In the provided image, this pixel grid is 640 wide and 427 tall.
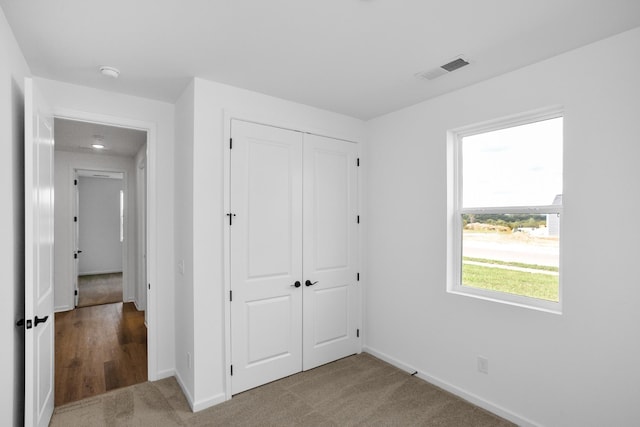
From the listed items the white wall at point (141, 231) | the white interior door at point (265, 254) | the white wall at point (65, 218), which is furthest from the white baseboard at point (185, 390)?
the white wall at point (65, 218)

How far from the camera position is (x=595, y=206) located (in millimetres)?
2059

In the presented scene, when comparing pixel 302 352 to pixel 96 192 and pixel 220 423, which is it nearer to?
pixel 220 423

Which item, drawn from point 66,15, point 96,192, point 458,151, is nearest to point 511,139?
point 458,151

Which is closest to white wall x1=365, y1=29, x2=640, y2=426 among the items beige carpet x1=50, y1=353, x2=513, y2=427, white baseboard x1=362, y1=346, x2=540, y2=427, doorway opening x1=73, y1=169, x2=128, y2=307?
white baseboard x1=362, y1=346, x2=540, y2=427

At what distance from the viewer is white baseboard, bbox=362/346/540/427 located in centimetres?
238

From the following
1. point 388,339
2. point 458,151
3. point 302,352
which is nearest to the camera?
point 458,151

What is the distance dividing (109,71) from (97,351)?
121 inches

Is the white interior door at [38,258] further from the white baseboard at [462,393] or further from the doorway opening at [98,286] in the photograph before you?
the white baseboard at [462,393]

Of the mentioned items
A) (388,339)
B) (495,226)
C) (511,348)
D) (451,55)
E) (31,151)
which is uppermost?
(451,55)

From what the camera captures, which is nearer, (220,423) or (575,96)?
(575,96)

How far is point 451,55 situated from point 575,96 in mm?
841

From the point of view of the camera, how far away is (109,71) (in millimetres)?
2406

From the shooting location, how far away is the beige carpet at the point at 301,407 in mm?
2416

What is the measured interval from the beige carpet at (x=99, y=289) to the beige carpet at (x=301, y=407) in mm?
3896
